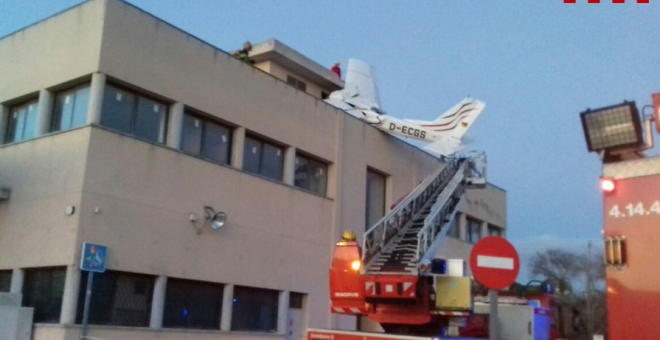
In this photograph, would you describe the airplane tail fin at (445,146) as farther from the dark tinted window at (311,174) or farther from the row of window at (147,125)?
the row of window at (147,125)

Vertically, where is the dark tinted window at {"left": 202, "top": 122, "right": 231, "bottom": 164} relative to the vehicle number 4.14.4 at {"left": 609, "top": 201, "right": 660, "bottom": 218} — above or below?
above

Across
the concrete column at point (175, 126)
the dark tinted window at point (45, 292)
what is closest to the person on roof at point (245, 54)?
the concrete column at point (175, 126)

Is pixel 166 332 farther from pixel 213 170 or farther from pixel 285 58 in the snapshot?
pixel 285 58

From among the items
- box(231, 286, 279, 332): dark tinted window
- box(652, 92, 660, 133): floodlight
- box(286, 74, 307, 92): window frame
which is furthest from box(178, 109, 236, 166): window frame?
box(652, 92, 660, 133): floodlight

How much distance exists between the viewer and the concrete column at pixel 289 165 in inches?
808

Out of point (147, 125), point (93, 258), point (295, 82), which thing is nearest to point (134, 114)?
point (147, 125)

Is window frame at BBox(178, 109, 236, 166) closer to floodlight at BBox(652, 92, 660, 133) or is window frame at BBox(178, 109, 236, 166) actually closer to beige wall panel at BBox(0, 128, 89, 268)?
beige wall panel at BBox(0, 128, 89, 268)

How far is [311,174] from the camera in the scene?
21.9m

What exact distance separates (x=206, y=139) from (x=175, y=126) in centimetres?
132

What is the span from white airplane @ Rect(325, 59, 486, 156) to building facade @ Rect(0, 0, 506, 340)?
11.1 feet

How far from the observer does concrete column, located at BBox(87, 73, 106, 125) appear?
50.4 feet

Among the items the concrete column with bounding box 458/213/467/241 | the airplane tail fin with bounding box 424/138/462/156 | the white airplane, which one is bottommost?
the concrete column with bounding box 458/213/467/241

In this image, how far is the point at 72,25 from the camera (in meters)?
16.6

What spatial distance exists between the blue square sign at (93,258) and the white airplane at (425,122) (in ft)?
40.9
